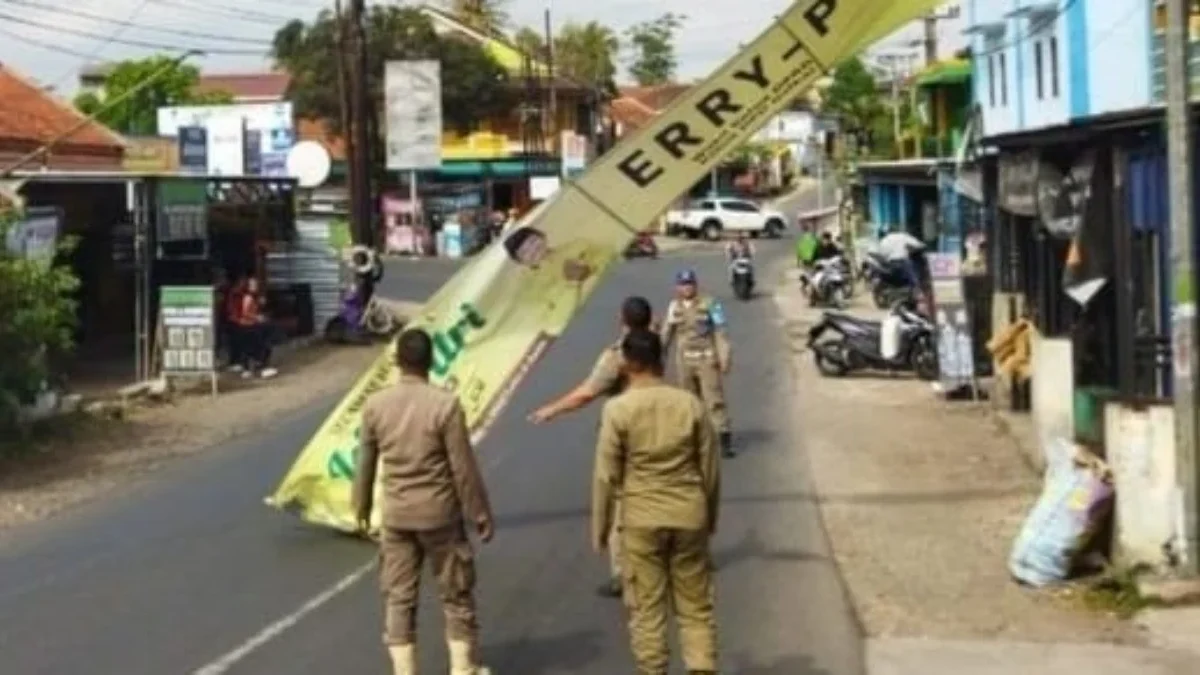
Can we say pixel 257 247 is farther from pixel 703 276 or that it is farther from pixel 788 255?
pixel 788 255

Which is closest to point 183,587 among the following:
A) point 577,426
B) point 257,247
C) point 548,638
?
point 548,638

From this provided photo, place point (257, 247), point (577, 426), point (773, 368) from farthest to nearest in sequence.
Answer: point (257, 247)
point (773, 368)
point (577, 426)

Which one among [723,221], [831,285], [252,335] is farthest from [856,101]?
[252,335]

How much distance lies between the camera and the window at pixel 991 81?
42844mm

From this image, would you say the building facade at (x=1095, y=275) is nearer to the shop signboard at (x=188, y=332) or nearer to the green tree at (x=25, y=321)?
the green tree at (x=25, y=321)

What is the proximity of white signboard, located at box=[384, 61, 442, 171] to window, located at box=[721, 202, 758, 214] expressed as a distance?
31.1 metres

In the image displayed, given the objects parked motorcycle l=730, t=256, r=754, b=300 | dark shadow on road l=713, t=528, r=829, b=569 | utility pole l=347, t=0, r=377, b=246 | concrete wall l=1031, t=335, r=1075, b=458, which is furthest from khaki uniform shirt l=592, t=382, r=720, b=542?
parked motorcycle l=730, t=256, r=754, b=300

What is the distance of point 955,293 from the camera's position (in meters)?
23.2

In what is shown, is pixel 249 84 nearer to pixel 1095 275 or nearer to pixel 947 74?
pixel 947 74

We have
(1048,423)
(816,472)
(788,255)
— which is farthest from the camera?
(788,255)

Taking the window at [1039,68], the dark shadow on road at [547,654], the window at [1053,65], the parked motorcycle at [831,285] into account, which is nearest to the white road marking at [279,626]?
the dark shadow on road at [547,654]

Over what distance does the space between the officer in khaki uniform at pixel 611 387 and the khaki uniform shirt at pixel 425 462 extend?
1.49 metres

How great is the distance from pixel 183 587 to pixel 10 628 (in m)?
1.33

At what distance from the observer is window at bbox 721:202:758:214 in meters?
83.4
